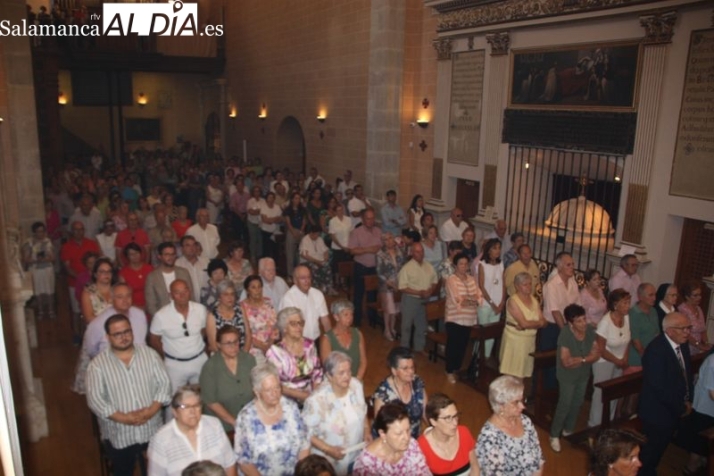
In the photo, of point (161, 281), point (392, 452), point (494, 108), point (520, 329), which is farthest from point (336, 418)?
point (494, 108)

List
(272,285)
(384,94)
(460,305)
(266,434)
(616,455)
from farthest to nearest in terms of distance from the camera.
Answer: (384,94) → (460,305) → (272,285) → (266,434) → (616,455)

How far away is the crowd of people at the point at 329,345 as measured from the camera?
3748 mm

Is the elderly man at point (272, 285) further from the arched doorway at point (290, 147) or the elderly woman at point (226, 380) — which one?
the arched doorway at point (290, 147)

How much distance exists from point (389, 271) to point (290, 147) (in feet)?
36.9

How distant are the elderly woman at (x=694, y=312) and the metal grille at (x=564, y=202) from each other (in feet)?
7.54

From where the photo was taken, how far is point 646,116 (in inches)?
305

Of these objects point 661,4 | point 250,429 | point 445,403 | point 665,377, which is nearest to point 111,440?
point 250,429

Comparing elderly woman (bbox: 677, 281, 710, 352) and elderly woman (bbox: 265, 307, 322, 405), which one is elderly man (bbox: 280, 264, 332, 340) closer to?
elderly woman (bbox: 265, 307, 322, 405)

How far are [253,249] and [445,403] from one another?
8.42m

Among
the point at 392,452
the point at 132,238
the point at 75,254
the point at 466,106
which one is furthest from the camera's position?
the point at 466,106

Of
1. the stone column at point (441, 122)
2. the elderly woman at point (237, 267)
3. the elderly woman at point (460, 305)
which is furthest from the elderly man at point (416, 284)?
the stone column at point (441, 122)

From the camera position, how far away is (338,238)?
9.37m

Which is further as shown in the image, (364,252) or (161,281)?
(364,252)

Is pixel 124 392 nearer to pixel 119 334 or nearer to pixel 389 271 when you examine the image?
pixel 119 334
